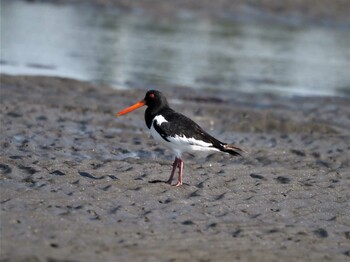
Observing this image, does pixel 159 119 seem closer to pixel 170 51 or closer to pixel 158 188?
pixel 158 188

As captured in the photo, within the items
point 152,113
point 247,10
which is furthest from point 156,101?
point 247,10

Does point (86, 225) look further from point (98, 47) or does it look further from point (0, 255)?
point (98, 47)

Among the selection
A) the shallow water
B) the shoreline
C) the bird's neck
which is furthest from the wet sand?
the shoreline

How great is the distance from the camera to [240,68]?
2378 centimetres

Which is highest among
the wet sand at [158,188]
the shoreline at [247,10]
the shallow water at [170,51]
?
the shoreline at [247,10]

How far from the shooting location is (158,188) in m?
9.69

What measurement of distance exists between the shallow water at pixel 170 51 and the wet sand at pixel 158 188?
4268 mm

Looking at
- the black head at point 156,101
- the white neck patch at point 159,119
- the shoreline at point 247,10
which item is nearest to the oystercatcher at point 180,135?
the white neck patch at point 159,119

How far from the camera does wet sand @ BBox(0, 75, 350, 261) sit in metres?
7.57

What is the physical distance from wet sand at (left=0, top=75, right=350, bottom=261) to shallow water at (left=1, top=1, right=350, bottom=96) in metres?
4.27

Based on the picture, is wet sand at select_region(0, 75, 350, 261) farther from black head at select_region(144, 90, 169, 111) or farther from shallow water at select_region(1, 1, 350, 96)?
shallow water at select_region(1, 1, 350, 96)

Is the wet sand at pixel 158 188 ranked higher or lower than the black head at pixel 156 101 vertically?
lower

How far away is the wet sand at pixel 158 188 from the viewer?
24.8ft

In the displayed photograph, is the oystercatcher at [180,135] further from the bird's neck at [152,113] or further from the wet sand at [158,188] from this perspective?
the wet sand at [158,188]
